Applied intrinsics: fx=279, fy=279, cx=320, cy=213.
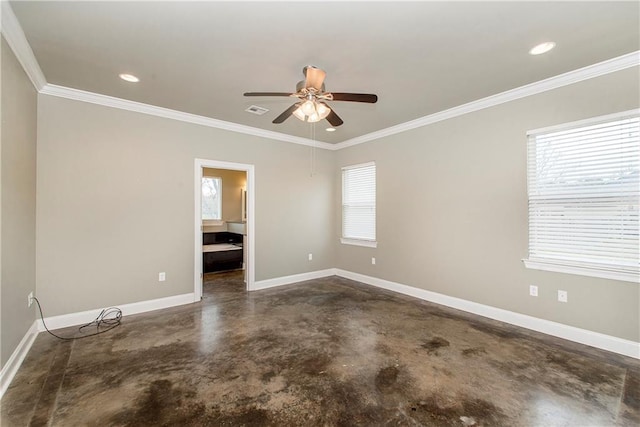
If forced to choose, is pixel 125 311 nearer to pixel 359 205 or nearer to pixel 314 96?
pixel 314 96

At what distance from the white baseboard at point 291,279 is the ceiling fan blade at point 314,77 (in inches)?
135

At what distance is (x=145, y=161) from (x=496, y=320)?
4938 millimetres

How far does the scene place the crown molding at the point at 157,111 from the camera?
319 cm

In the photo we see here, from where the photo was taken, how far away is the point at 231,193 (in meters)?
7.48

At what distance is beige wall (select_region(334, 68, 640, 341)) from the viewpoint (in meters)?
2.72

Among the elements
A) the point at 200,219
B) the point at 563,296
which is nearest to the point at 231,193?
the point at 200,219

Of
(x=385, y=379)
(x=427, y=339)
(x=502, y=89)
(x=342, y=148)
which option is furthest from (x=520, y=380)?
(x=342, y=148)

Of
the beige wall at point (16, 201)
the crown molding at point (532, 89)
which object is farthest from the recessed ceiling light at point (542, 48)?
the beige wall at point (16, 201)

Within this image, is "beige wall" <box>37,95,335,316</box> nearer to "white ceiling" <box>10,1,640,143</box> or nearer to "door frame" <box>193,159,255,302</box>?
"door frame" <box>193,159,255,302</box>

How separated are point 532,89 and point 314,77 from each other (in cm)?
254

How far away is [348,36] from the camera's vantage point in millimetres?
2225

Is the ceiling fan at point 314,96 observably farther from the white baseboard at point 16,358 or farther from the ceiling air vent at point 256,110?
the white baseboard at point 16,358

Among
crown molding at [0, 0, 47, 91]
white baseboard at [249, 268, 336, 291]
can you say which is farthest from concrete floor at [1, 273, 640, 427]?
crown molding at [0, 0, 47, 91]

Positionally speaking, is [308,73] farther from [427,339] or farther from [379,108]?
[427,339]
